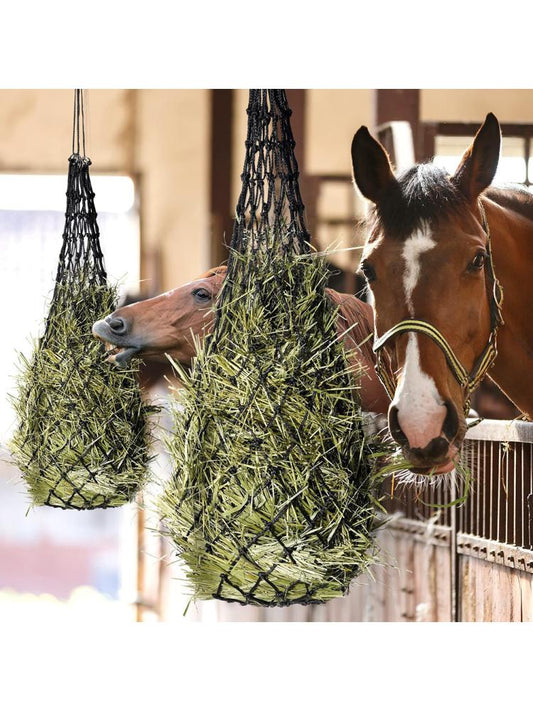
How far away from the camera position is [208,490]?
0.92 m

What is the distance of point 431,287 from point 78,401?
0.64m

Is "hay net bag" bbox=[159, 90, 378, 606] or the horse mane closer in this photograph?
"hay net bag" bbox=[159, 90, 378, 606]

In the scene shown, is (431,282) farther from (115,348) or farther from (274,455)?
(115,348)

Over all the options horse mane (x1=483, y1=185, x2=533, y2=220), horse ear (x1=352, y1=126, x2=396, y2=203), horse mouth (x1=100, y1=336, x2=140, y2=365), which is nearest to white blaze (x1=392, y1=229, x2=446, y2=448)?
horse ear (x1=352, y1=126, x2=396, y2=203)

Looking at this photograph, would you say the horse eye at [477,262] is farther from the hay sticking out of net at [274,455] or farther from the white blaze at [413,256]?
the hay sticking out of net at [274,455]

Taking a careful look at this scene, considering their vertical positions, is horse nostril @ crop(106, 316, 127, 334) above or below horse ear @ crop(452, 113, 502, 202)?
below

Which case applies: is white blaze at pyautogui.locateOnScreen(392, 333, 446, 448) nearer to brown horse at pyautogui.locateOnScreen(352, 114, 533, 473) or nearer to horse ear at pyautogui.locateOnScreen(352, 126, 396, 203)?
brown horse at pyautogui.locateOnScreen(352, 114, 533, 473)

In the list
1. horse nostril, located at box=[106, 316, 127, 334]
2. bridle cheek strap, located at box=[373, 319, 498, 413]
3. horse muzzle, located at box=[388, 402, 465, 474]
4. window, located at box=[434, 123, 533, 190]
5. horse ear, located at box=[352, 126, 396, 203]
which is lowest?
horse muzzle, located at box=[388, 402, 465, 474]

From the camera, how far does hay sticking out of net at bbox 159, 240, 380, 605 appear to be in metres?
0.89

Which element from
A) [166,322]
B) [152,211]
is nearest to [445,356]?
[166,322]

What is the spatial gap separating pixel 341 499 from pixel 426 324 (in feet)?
0.81

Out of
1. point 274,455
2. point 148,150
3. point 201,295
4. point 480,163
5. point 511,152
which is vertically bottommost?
point 274,455

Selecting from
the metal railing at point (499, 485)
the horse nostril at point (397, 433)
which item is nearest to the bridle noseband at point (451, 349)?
the horse nostril at point (397, 433)

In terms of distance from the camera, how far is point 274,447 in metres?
0.89
